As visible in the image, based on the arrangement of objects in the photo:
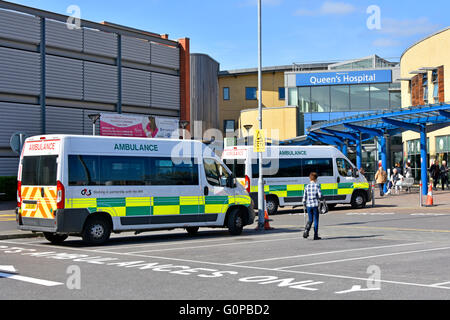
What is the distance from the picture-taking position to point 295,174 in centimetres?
2447

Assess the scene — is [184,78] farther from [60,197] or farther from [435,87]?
[60,197]

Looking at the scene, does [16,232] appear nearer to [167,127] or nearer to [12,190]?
[12,190]

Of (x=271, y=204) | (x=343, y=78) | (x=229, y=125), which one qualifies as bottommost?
(x=271, y=204)

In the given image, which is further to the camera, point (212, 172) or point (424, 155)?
point (424, 155)

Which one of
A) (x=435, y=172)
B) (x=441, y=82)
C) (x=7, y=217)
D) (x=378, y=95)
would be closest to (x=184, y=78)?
(x=441, y=82)

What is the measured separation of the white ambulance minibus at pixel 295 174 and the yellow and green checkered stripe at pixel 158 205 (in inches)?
246

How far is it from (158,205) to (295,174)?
10.2m

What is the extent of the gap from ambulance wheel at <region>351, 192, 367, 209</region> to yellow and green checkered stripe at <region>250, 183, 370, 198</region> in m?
0.28

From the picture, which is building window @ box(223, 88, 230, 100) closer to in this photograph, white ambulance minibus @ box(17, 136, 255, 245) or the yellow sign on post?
the yellow sign on post

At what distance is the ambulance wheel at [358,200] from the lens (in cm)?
2644

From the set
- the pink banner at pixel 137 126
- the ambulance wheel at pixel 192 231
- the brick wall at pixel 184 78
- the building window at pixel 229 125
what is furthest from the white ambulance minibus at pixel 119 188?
the building window at pixel 229 125

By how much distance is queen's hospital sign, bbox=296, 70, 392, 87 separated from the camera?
170 ft

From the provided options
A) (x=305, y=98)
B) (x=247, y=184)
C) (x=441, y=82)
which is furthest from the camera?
(x=305, y=98)
